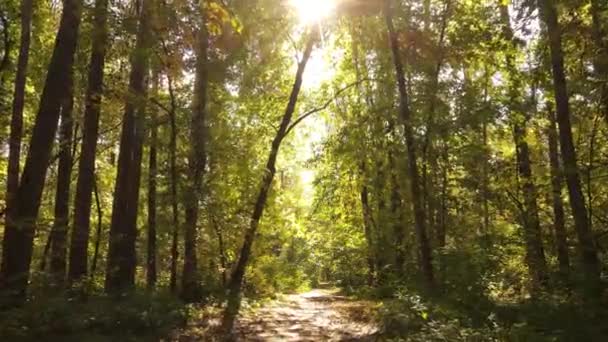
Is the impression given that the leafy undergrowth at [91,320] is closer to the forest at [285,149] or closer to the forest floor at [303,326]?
the forest at [285,149]

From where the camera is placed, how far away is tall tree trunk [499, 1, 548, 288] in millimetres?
12012

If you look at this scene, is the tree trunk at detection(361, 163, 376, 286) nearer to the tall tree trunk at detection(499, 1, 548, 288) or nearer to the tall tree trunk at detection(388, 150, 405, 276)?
the tall tree trunk at detection(388, 150, 405, 276)

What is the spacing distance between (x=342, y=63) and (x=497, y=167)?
33.3ft

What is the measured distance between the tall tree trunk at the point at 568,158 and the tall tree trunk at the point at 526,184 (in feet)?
2.89

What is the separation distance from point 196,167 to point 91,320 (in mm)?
6075

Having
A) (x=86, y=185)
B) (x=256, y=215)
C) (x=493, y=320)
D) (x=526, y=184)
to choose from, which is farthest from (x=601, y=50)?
(x=86, y=185)

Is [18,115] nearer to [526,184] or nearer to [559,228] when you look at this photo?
[526,184]

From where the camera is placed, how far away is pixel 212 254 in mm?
15828

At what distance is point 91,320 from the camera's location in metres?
8.19

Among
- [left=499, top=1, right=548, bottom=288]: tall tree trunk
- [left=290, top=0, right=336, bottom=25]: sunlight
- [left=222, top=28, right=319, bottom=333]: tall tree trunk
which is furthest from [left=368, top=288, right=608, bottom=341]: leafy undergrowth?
[left=290, top=0, right=336, bottom=25]: sunlight

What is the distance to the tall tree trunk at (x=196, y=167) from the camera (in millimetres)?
13055

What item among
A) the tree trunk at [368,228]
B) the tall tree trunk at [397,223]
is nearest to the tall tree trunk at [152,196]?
the tall tree trunk at [397,223]

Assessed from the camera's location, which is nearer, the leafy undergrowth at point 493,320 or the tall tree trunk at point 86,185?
the leafy undergrowth at point 493,320

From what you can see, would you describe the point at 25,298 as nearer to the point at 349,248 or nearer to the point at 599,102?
the point at 599,102
